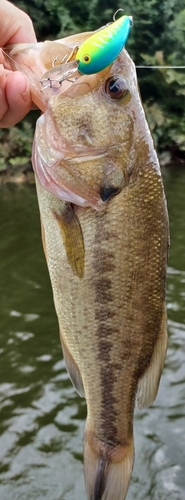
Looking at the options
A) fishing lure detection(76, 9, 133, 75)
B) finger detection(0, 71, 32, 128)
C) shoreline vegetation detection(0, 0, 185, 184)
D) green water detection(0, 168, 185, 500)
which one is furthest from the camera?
shoreline vegetation detection(0, 0, 185, 184)

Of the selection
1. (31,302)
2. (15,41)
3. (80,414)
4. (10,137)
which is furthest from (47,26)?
(15,41)

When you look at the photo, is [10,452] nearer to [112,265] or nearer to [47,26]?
[112,265]

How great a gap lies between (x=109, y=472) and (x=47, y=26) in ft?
68.9

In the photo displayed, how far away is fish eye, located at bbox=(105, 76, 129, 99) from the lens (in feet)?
5.89

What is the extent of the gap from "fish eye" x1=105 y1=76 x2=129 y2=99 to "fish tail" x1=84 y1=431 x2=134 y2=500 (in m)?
1.33

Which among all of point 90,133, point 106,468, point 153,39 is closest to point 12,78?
point 90,133

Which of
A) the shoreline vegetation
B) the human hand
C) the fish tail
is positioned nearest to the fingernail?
the human hand

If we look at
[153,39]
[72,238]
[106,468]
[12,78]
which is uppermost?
[12,78]

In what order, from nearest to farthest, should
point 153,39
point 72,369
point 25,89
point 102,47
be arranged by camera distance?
1. point 102,47
2. point 25,89
3. point 72,369
4. point 153,39

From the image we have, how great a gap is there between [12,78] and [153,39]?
72.3 feet

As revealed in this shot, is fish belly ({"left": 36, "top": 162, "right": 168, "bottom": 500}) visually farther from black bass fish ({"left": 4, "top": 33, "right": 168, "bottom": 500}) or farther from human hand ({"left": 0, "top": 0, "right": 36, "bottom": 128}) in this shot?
human hand ({"left": 0, "top": 0, "right": 36, "bottom": 128})

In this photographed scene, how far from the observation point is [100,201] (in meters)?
1.78

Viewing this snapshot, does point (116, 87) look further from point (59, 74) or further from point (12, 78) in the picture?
point (12, 78)

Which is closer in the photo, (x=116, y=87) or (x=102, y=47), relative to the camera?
(x=102, y=47)
